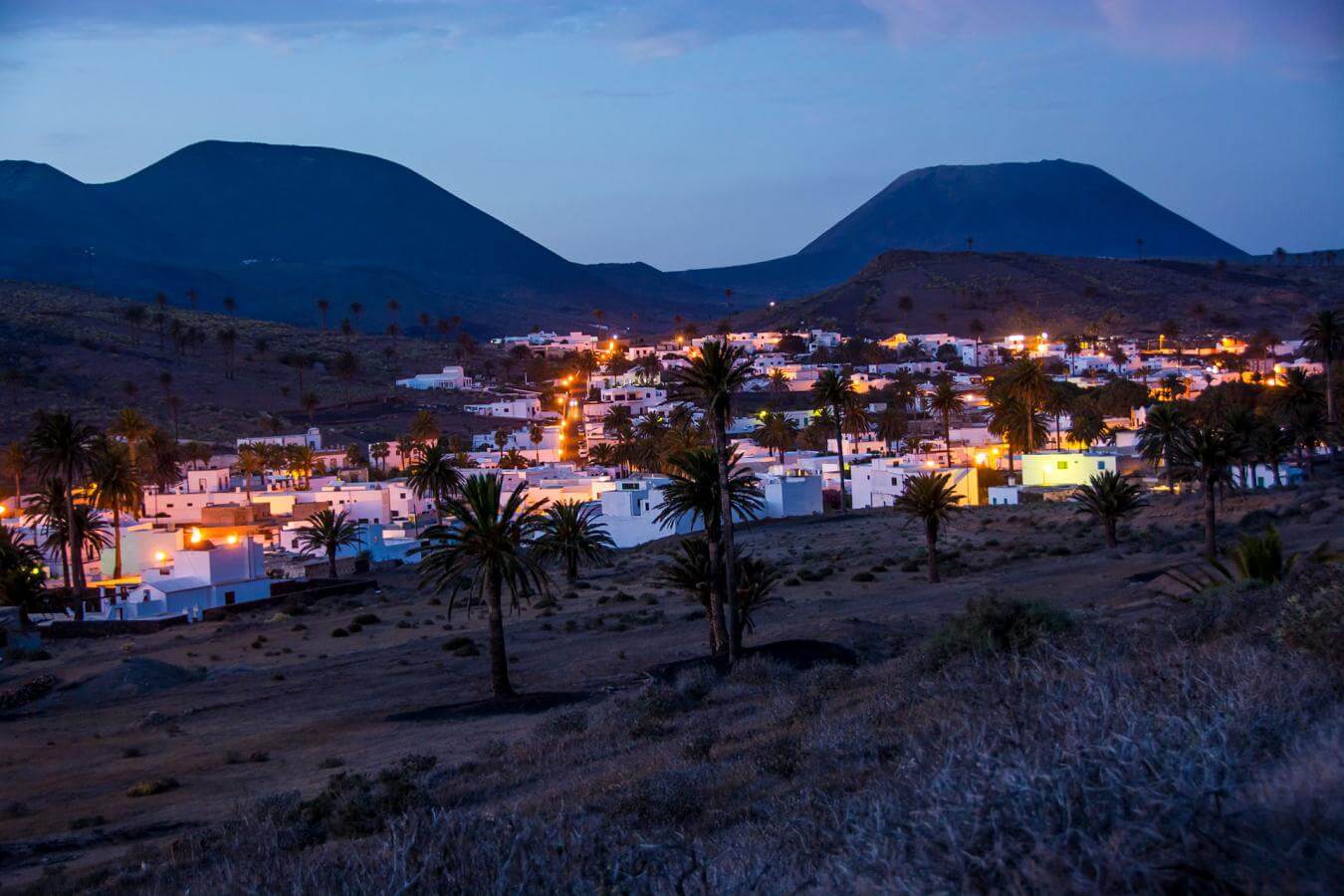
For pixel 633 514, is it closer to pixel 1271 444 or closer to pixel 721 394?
pixel 1271 444

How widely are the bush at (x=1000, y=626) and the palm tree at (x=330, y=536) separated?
38.8 m

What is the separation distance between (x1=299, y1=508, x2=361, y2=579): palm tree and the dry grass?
40.3 meters

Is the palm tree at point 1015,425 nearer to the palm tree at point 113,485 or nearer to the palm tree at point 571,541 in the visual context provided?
the palm tree at point 571,541

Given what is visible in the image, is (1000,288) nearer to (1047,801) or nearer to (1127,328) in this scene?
(1127,328)

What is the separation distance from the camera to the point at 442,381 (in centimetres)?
12825

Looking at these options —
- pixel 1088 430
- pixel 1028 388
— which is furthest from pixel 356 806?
pixel 1088 430

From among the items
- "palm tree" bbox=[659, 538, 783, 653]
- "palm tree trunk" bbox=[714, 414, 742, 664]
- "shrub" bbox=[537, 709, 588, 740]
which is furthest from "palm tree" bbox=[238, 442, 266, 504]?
"shrub" bbox=[537, 709, 588, 740]

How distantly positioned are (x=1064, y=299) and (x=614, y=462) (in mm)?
114024

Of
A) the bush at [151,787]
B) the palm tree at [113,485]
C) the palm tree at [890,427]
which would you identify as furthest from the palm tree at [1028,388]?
the bush at [151,787]

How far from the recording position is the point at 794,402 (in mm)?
114562

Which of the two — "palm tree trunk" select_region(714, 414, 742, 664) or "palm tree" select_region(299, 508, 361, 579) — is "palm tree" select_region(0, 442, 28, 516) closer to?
"palm tree" select_region(299, 508, 361, 579)

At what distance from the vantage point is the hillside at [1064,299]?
529 ft

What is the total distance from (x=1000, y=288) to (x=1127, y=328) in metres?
29.1

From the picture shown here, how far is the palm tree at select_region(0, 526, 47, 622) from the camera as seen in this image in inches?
1678
